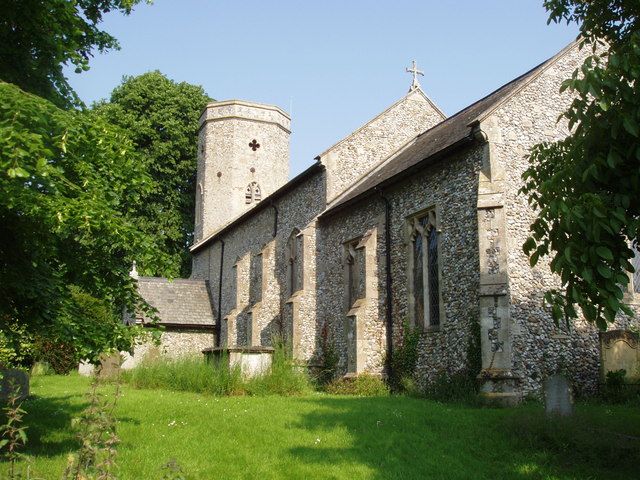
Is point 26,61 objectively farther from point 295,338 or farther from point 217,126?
point 217,126

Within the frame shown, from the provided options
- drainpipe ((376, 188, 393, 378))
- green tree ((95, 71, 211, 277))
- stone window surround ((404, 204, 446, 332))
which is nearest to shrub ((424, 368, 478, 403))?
stone window surround ((404, 204, 446, 332))

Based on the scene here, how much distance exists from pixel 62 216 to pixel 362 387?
35.5ft

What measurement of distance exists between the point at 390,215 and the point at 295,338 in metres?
5.45

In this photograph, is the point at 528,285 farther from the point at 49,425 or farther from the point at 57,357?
the point at 57,357

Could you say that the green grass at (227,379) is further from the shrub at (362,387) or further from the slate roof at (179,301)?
the slate roof at (179,301)

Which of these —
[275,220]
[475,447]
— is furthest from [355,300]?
[475,447]

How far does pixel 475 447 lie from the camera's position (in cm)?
907

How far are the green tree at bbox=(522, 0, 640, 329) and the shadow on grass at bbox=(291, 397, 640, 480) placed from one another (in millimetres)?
2691

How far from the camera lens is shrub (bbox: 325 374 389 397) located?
16219mm

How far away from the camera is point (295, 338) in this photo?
20.7 m

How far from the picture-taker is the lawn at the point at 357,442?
26.5 ft

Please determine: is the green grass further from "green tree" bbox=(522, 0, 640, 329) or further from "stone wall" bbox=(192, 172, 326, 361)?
"green tree" bbox=(522, 0, 640, 329)

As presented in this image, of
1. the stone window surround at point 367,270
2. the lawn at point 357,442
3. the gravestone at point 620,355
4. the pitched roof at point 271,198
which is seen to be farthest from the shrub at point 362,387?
the pitched roof at point 271,198

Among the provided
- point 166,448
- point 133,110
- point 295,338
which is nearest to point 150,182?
point 166,448
